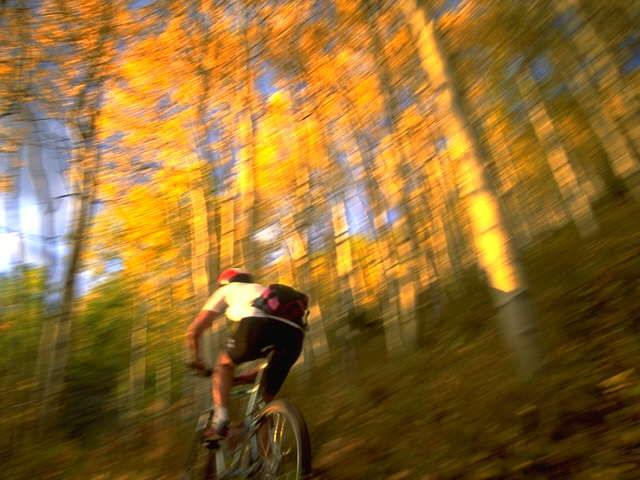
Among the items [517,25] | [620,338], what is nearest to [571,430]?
[620,338]

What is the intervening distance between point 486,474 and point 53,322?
6.56 m

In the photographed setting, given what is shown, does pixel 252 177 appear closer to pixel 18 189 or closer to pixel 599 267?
pixel 18 189

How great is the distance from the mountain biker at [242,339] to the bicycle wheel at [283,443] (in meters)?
0.27

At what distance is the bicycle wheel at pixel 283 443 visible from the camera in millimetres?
2857

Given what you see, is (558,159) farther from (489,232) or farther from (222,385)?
(222,385)

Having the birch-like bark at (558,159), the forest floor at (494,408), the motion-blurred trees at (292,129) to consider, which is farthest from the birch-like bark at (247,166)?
the birch-like bark at (558,159)

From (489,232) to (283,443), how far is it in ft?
7.04

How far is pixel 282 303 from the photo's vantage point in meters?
3.29

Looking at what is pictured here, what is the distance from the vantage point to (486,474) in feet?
9.04

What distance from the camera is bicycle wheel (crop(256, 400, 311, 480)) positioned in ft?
9.37

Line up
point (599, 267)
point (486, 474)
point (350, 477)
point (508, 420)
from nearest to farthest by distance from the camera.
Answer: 1. point (486, 474)
2. point (508, 420)
3. point (350, 477)
4. point (599, 267)

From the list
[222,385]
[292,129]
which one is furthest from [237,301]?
[292,129]

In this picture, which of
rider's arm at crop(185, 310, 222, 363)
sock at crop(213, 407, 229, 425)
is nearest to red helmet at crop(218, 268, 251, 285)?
rider's arm at crop(185, 310, 222, 363)

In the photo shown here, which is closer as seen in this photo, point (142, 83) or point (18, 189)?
point (18, 189)
